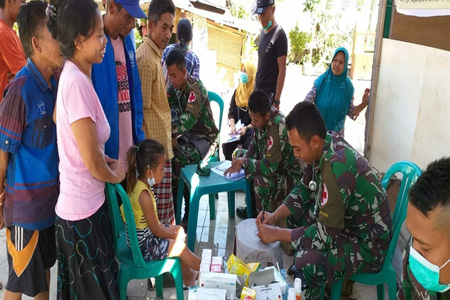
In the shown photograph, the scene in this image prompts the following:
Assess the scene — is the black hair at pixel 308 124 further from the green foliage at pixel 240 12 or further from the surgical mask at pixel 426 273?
the green foliage at pixel 240 12

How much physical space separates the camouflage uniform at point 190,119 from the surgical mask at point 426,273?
7.71 ft

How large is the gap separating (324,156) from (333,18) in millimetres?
11880

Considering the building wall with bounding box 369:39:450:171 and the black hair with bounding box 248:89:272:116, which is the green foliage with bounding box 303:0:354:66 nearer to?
the building wall with bounding box 369:39:450:171

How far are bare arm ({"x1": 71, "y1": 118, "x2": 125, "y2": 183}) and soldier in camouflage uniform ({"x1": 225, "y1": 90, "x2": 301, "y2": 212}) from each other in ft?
4.91

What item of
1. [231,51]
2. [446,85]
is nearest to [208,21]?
[231,51]

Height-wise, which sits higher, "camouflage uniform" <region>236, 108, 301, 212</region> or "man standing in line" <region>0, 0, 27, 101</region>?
"man standing in line" <region>0, 0, 27, 101</region>

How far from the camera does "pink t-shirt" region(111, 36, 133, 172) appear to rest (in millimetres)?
2479

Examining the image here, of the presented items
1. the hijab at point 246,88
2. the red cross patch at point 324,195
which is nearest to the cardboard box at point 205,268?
the red cross patch at point 324,195

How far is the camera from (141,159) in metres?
2.46

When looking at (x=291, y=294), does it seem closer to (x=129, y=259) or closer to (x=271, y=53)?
(x=129, y=259)

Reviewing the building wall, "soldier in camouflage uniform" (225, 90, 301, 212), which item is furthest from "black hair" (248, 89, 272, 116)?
the building wall

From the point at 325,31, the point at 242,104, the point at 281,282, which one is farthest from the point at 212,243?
the point at 325,31

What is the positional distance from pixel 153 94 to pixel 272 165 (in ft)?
3.54

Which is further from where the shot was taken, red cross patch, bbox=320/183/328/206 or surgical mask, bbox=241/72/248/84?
surgical mask, bbox=241/72/248/84
